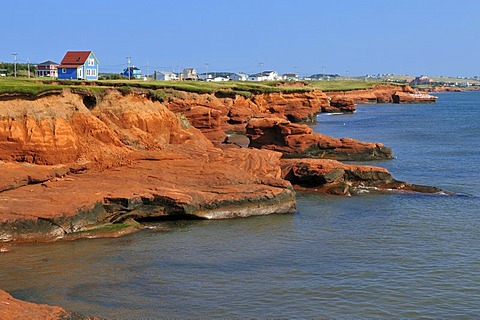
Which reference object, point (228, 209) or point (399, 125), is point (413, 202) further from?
point (399, 125)

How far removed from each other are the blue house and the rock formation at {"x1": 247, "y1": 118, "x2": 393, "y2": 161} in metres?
46.0

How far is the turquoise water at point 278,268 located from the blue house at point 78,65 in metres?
62.0

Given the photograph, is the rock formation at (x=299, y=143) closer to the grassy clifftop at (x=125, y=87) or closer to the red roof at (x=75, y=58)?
the grassy clifftop at (x=125, y=87)

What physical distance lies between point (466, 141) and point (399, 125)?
21.2 m

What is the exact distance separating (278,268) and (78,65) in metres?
70.3

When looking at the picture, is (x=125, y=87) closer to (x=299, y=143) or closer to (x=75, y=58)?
(x=299, y=143)

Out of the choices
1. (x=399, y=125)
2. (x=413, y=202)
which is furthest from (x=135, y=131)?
(x=399, y=125)

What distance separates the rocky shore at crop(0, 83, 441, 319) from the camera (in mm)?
21453

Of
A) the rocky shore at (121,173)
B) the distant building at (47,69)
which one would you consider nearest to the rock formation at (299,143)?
the rocky shore at (121,173)

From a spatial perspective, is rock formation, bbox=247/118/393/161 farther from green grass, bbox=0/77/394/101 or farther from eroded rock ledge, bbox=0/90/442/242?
eroded rock ledge, bbox=0/90/442/242

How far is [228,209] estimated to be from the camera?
2427cm

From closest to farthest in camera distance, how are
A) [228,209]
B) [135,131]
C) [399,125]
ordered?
[228,209] < [135,131] < [399,125]

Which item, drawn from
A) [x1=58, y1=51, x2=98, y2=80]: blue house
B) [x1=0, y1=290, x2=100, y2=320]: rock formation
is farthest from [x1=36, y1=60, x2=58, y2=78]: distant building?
[x1=0, y1=290, x2=100, y2=320]: rock formation

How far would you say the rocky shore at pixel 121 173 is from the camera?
21.5 meters
